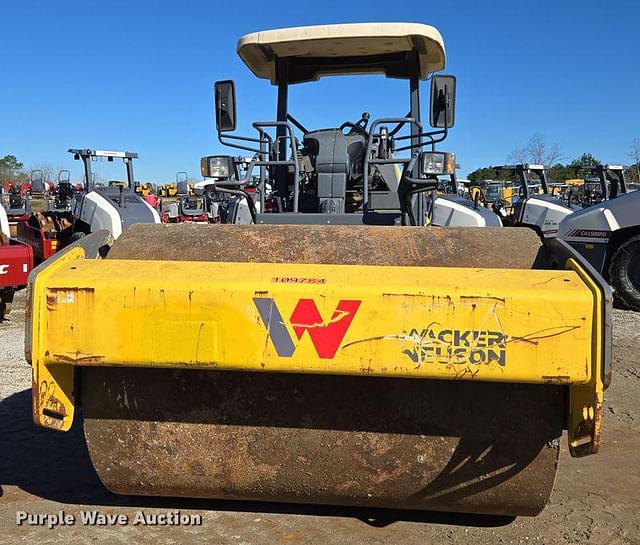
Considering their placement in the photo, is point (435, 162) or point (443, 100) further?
point (443, 100)

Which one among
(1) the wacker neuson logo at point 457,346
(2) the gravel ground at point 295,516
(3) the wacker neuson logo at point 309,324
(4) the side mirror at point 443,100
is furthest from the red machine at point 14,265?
(1) the wacker neuson logo at point 457,346

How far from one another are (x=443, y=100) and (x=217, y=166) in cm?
145

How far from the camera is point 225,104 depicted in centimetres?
464

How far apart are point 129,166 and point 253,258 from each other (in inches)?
420

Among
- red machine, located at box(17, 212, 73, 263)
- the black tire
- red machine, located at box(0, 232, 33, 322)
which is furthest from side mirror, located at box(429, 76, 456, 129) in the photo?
red machine, located at box(17, 212, 73, 263)

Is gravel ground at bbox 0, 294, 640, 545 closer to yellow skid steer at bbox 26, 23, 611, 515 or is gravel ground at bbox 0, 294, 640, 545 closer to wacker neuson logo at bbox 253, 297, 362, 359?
yellow skid steer at bbox 26, 23, 611, 515

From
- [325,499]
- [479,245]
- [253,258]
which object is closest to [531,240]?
[479,245]

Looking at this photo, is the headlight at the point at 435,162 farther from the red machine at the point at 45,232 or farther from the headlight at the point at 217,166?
the red machine at the point at 45,232

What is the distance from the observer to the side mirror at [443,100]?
4.38 meters

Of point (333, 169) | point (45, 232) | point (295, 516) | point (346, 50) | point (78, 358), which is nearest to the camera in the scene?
point (78, 358)

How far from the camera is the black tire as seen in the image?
980cm

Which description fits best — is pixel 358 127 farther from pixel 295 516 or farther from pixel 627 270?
pixel 627 270

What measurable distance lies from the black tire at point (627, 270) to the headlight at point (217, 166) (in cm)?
702

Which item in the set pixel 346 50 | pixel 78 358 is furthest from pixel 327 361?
pixel 346 50
